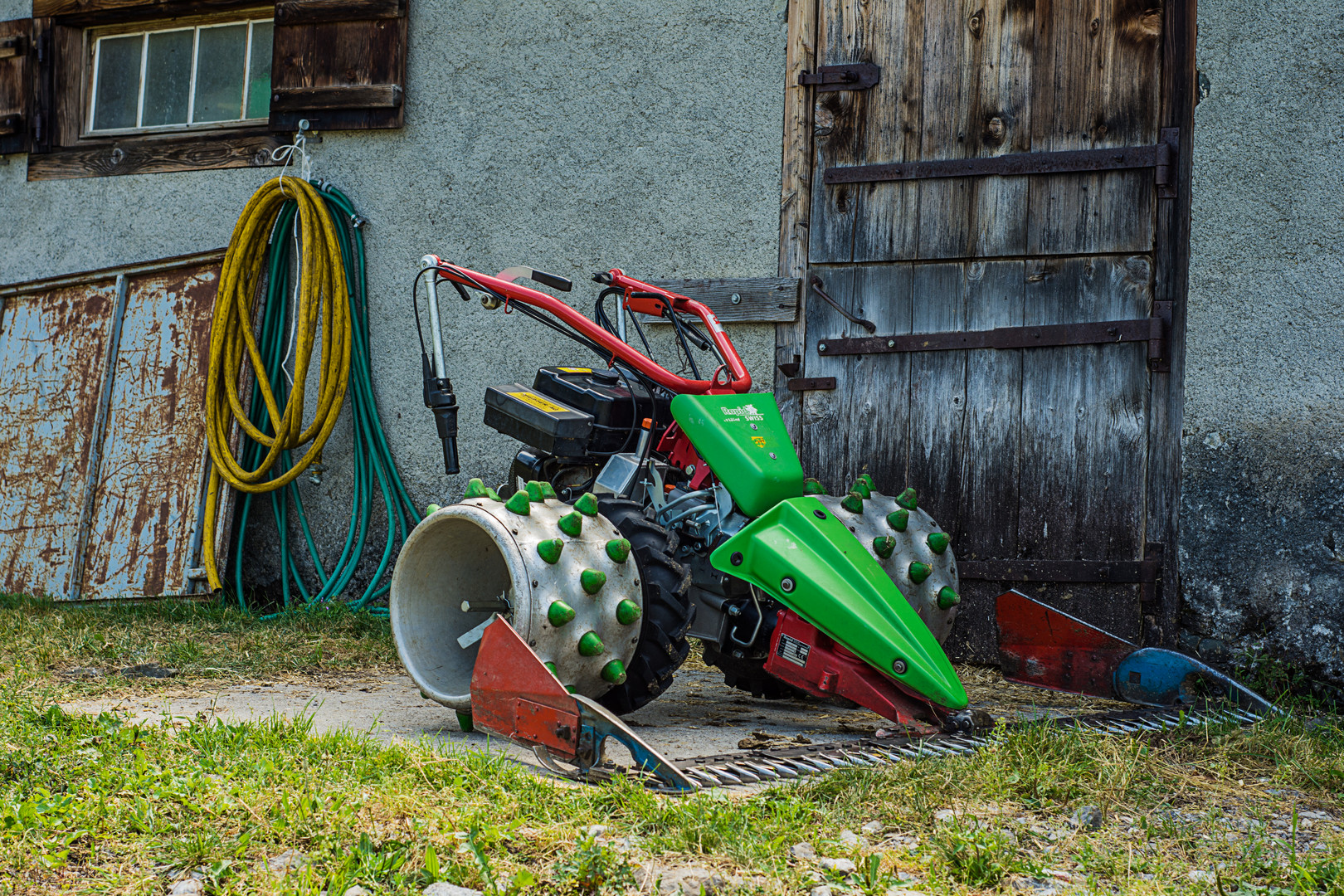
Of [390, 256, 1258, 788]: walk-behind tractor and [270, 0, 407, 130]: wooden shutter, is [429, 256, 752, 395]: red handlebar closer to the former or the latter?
[390, 256, 1258, 788]: walk-behind tractor

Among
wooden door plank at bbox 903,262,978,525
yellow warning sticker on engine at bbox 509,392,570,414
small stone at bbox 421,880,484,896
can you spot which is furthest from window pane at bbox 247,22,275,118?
small stone at bbox 421,880,484,896

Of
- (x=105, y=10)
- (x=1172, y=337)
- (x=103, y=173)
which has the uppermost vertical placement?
(x=105, y=10)

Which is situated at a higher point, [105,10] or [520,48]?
[105,10]

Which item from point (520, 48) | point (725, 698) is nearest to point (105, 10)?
point (520, 48)

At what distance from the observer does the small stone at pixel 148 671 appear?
387 cm

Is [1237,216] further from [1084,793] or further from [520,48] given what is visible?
[520,48]

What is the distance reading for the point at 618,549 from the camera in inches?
115

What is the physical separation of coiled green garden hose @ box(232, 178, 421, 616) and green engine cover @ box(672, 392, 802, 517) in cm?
229

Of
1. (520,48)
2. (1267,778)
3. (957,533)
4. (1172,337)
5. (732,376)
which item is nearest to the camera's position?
(1267,778)

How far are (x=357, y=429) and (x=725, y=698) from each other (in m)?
2.39

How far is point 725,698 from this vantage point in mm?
3809

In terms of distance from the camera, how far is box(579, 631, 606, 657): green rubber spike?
9.23 ft

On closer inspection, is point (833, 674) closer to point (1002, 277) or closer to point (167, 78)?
point (1002, 277)

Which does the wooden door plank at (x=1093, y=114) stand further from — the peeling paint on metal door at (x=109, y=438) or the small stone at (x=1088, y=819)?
the peeling paint on metal door at (x=109, y=438)
